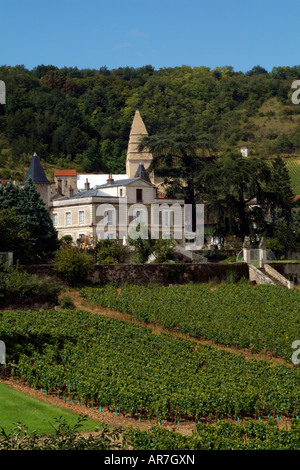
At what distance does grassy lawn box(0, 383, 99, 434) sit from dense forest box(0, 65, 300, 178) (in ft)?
274

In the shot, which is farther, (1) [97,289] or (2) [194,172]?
(2) [194,172]

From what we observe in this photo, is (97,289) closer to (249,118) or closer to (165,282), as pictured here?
(165,282)

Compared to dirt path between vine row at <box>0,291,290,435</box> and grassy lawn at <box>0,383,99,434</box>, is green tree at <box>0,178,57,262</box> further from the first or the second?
grassy lawn at <box>0,383,99,434</box>

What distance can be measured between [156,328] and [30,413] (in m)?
14.6

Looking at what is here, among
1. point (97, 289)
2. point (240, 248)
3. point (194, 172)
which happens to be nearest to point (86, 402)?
point (97, 289)

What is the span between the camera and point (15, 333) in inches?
1211

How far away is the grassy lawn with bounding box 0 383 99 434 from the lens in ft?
70.4

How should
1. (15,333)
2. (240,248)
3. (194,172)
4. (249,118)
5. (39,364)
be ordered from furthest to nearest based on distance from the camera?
(249,118) < (194,172) < (240,248) < (15,333) < (39,364)

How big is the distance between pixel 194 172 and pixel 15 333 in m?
37.7

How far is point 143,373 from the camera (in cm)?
2645

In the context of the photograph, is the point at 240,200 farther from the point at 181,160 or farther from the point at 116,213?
the point at 181,160

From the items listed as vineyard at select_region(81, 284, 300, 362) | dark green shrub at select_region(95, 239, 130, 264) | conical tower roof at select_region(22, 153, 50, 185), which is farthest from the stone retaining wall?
conical tower roof at select_region(22, 153, 50, 185)

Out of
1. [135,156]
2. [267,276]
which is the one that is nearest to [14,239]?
[267,276]

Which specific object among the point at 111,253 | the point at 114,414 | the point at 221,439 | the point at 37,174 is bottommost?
the point at 114,414
